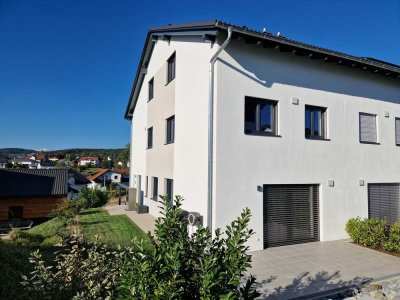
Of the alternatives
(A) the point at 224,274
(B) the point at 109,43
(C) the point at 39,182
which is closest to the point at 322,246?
(A) the point at 224,274

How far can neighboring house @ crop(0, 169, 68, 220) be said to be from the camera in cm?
3195

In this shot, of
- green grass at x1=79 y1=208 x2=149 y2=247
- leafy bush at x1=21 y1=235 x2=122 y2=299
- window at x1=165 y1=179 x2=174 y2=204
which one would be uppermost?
window at x1=165 y1=179 x2=174 y2=204

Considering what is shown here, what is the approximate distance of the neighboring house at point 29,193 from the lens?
32.0 metres

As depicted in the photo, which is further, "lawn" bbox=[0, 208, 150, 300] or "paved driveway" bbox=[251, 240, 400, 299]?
"paved driveway" bbox=[251, 240, 400, 299]

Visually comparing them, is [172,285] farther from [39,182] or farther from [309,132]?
[39,182]

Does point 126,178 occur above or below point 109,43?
below

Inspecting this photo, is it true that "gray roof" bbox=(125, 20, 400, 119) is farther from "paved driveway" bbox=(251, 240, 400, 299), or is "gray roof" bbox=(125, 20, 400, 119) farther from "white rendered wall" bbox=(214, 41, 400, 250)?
"paved driveway" bbox=(251, 240, 400, 299)

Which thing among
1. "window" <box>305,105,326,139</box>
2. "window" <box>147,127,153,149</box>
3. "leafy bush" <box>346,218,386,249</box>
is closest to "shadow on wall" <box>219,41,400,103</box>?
"window" <box>305,105,326,139</box>

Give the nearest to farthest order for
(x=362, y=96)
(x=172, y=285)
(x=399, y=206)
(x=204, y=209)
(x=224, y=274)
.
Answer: (x=172, y=285), (x=224, y=274), (x=204, y=209), (x=362, y=96), (x=399, y=206)

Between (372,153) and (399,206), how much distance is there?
329cm

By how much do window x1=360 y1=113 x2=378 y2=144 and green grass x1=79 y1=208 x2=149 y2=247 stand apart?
10.7 m

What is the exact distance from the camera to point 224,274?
3252 millimetres

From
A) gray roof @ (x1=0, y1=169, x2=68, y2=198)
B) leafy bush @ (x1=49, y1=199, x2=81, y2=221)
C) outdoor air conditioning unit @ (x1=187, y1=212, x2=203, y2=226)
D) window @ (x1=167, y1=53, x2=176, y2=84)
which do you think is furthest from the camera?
gray roof @ (x1=0, y1=169, x2=68, y2=198)

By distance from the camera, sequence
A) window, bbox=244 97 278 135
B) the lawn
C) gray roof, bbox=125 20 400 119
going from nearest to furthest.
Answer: the lawn
gray roof, bbox=125 20 400 119
window, bbox=244 97 278 135
